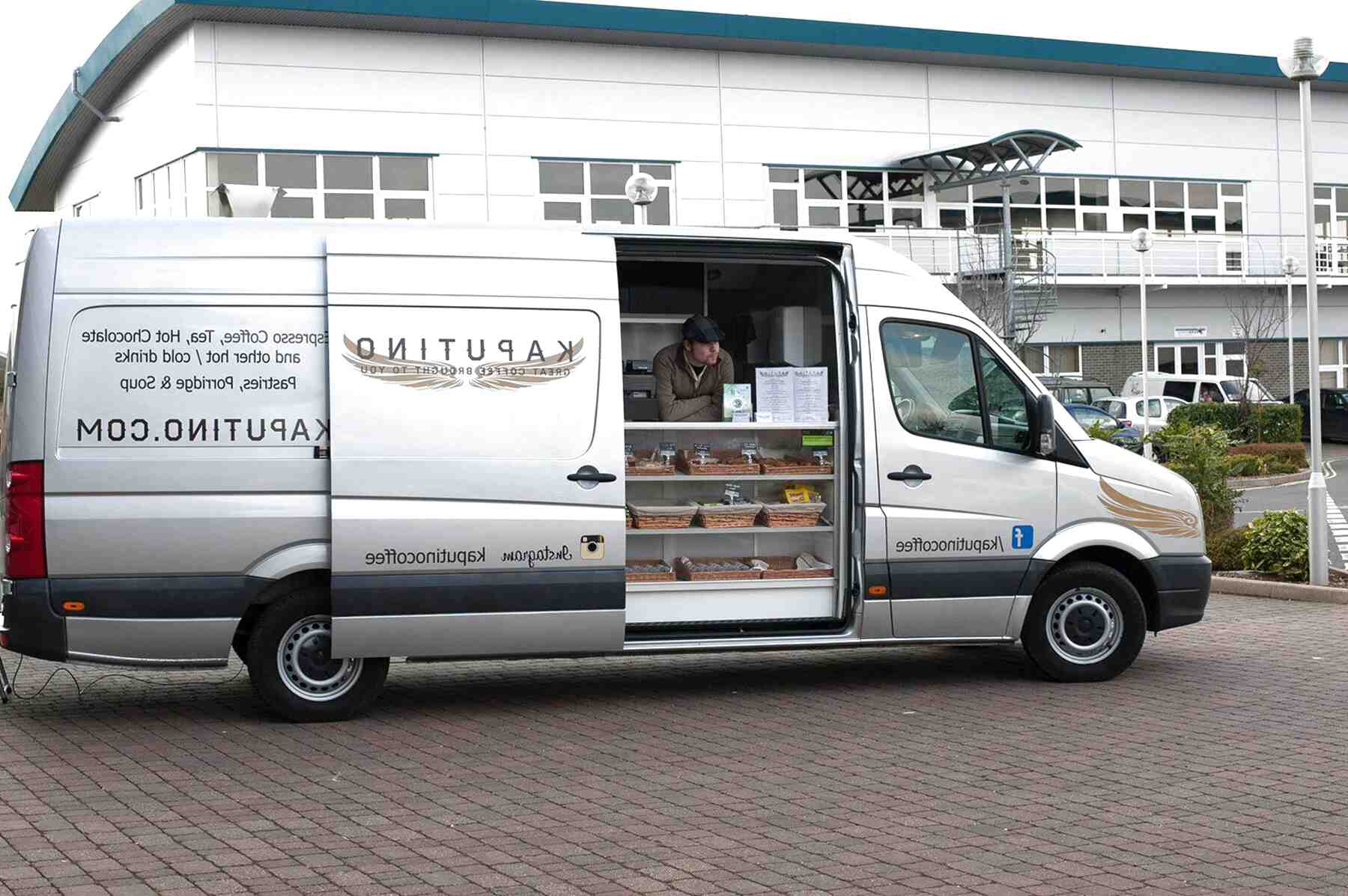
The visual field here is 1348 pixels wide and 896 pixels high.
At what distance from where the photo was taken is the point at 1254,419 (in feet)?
112

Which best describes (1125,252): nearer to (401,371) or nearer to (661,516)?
(661,516)

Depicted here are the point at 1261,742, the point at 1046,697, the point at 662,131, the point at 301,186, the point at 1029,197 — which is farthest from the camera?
the point at 1029,197

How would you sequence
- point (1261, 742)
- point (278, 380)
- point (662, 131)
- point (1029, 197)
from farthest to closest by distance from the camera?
point (1029, 197), point (662, 131), point (278, 380), point (1261, 742)

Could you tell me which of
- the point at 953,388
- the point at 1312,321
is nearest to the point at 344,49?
the point at 1312,321

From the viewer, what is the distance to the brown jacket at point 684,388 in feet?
32.0

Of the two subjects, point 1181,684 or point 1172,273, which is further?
point 1172,273

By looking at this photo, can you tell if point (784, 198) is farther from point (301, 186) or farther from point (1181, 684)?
point (1181, 684)

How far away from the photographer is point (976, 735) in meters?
8.03

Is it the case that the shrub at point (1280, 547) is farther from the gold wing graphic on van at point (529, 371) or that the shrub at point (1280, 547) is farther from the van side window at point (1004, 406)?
the gold wing graphic on van at point (529, 371)

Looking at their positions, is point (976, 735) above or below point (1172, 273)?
below

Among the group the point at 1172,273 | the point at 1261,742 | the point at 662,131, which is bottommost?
the point at 1261,742

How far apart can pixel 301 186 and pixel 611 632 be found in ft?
86.6

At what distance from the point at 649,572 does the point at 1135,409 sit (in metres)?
26.0

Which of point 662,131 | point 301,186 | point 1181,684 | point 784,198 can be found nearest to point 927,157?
point 784,198
